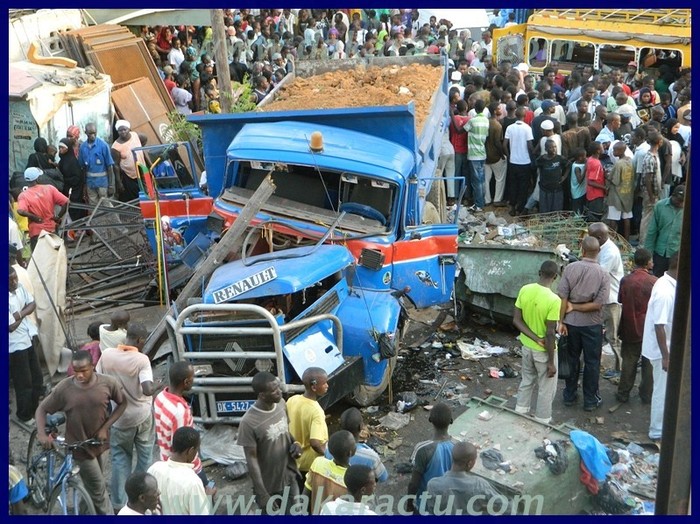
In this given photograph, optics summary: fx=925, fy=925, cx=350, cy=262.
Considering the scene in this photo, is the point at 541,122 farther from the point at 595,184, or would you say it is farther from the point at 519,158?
the point at 595,184

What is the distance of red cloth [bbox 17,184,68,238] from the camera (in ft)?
34.6

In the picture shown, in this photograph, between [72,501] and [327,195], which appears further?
[327,195]

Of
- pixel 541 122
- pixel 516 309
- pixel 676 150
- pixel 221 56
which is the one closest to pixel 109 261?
pixel 221 56

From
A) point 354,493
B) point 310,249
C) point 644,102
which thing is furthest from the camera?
point 644,102

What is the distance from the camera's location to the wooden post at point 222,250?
803 cm

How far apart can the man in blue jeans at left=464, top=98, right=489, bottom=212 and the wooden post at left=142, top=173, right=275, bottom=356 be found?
5910 mm

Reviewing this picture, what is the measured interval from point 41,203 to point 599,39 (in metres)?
12.4

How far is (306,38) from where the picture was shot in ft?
76.0

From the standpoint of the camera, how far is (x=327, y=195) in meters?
8.84

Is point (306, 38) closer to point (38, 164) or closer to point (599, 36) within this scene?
point (599, 36)

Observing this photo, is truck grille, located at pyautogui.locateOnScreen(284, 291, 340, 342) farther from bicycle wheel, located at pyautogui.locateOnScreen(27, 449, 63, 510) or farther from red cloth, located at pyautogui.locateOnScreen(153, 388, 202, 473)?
bicycle wheel, located at pyautogui.locateOnScreen(27, 449, 63, 510)

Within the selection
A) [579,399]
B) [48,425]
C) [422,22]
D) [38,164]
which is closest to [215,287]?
[48,425]

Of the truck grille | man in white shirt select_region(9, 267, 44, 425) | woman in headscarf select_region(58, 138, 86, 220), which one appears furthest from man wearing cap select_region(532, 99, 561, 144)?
man in white shirt select_region(9, 267, 44, 425)

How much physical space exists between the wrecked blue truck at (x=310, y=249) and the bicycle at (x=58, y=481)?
120 centimetres
